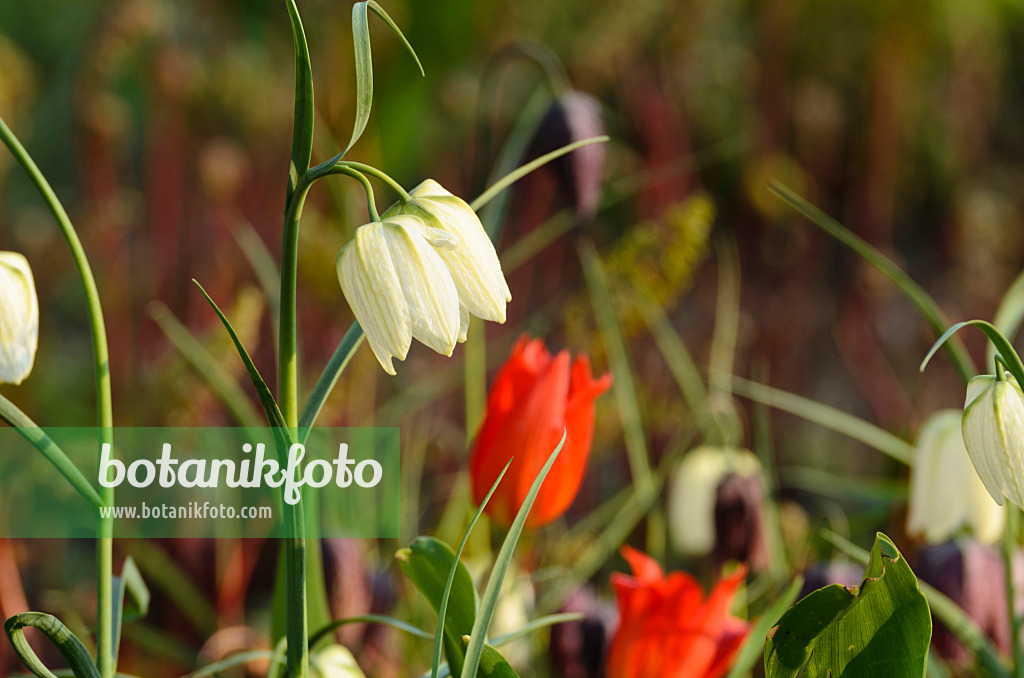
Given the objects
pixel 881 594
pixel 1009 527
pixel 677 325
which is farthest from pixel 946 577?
pixel 677 325

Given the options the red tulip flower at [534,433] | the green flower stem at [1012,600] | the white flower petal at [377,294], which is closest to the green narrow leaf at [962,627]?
the green flower stem at [1012,600]

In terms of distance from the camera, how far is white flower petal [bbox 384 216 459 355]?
0.24 m

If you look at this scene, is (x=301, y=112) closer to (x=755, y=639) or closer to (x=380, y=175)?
(x=380, y=175)

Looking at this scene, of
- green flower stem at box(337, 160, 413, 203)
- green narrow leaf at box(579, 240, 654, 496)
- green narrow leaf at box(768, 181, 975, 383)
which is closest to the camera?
green flower stem at box(337, 160, 413, 203)

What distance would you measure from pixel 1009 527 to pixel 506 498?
23 centimetres

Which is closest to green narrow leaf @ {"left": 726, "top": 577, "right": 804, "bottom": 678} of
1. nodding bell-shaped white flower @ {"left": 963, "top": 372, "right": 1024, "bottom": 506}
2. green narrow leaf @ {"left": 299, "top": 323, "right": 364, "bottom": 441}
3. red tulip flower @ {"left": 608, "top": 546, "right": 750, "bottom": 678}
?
red tulip flower @ {"left": 608, "top": 546, "right": 750, "bottom": 678}

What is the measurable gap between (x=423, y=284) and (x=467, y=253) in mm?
17

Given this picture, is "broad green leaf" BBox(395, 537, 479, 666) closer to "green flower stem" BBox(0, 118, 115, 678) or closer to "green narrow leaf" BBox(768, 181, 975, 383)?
"green flower stem" BBox(0, 118, 115, 678)

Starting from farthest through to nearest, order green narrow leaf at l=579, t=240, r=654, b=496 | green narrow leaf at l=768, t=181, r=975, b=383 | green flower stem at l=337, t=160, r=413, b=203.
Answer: green narrow leaf at l=579, t=240, r=654, b=496
green narrow leaf at l=768, t=181, r=975, b=383
green flower stem at l=337, t=160, r=413, b=203

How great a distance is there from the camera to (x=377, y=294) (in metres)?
0.24

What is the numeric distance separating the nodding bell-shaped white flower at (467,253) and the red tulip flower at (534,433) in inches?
4.9

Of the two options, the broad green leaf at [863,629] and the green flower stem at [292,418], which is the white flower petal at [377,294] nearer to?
the green flower stem at [292,418]

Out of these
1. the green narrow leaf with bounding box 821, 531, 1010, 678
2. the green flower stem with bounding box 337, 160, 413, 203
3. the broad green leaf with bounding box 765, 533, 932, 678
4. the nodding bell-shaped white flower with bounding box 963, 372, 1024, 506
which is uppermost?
the green flower stem with bounding box 337, 160, 413, 203

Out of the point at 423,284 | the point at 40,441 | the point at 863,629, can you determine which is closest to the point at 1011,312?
the point at 863,629
